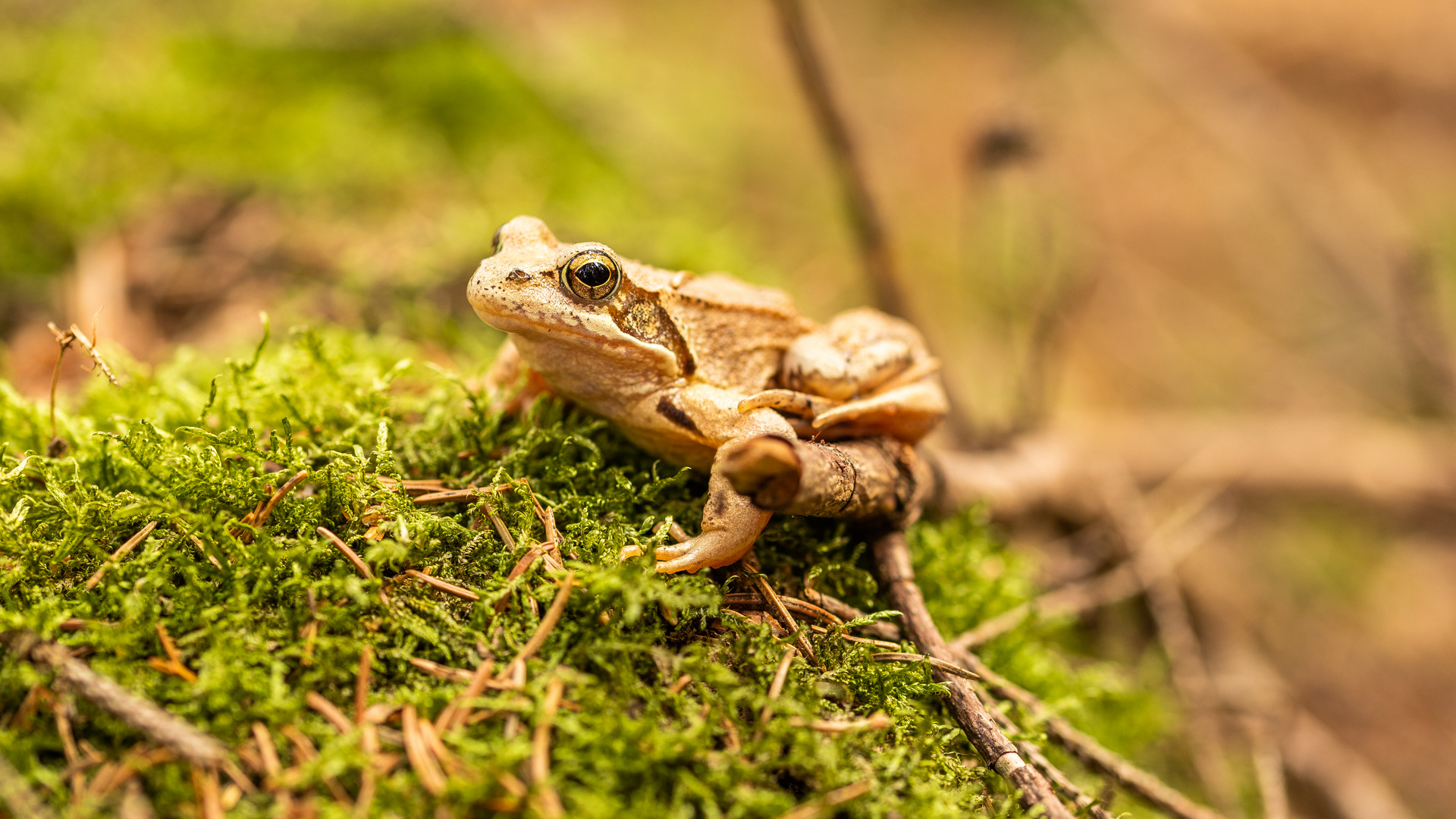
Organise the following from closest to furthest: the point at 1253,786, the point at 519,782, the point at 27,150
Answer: the point at 519,782, the point at 1253,786, the point at 27,150

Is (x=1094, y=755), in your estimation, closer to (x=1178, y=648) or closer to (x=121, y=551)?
(x=1178, y=648)

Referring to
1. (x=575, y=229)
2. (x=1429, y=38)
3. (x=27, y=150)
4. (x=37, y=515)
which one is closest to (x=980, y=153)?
(x=575, y=229)

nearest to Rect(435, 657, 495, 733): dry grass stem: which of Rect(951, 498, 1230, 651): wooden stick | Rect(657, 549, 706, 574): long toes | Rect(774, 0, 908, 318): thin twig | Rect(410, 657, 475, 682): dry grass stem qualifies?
Rect(410, 657, 475, 682): dry grass stem

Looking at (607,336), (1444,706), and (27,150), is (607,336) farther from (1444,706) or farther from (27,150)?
(1444,706)

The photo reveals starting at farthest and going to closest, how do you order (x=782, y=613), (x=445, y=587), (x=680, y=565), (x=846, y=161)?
1. (x=846, y=161)
2. (x=782, y=613)
3. (x=680, y=565)
4. (x=445, y=587)

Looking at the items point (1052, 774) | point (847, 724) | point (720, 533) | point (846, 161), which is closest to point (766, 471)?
point (720, 533)

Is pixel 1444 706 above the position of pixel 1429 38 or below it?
below

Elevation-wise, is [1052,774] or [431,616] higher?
[431,616]

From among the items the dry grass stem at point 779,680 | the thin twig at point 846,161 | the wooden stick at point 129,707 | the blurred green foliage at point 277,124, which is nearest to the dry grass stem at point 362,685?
the wooden stick at point 129,707
